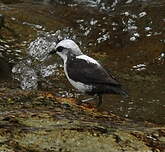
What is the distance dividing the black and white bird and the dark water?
320 centimetres

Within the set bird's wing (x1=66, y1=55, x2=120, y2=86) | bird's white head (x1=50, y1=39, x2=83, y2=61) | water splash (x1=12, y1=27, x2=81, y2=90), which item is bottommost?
water splash (x1=12, y1=27, x2=81, y2=90)

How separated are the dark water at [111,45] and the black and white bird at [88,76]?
3.20m

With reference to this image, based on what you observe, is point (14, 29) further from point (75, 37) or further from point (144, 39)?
point (144, 39)

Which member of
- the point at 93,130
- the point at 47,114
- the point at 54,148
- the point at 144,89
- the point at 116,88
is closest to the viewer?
the point at 54,148

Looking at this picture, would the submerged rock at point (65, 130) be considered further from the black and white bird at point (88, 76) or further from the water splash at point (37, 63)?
the water splash at point (37, 63)

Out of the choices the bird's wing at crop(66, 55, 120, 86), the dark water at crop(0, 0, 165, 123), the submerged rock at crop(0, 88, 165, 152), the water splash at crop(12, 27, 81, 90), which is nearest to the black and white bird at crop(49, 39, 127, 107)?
the bird's wing at crop(66, 55, 120, 86)

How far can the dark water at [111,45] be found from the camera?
14.9 meters

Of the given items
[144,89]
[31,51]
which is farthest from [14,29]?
[144,89]

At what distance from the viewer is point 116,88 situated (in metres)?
10.2

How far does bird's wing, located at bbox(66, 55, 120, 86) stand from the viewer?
10260mm

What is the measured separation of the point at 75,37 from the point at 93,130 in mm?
12757

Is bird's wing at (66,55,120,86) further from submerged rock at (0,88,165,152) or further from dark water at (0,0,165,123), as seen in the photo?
dark water at (0,0,165,123)

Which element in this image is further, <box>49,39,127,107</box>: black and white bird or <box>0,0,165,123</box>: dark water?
<box>0,0,165,123</box>: dark water

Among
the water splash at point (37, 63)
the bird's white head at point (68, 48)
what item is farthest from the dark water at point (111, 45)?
the bird's white head at point (68, 48)
